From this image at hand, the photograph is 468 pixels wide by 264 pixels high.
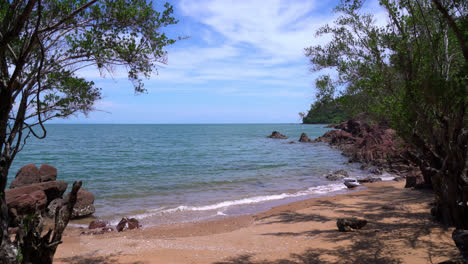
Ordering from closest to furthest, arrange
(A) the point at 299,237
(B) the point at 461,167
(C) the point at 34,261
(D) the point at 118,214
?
(C) the point at 34,261 → (B) the point at 461,167 → (A) the point at 299,237 → (D) the point at 118,214

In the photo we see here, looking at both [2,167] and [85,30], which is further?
[85,30]

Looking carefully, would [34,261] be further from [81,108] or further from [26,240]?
[81,108]

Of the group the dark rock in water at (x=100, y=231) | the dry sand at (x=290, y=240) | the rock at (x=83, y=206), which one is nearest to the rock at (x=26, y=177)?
the rock at (x=83, y=206)

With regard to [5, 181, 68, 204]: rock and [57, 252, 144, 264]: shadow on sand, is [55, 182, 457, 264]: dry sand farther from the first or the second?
[5, 181, 68, 204]: rock

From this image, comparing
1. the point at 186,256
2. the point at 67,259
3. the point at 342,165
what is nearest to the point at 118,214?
the point at 67,259

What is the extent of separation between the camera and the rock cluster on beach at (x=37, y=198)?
46.4 feet

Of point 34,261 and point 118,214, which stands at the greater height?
point 34,261

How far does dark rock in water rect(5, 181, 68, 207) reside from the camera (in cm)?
1504

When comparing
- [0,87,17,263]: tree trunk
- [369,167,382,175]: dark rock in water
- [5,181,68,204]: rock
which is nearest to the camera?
[0,87,17,263]: tree trunk

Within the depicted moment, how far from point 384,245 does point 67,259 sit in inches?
340

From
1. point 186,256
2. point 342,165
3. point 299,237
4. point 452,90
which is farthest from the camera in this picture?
point 342,165

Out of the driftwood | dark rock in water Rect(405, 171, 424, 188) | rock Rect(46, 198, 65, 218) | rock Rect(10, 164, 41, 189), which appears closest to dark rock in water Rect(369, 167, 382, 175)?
dark rock in water Rect(405, 171, 424, 188)

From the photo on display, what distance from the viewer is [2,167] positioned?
599cm

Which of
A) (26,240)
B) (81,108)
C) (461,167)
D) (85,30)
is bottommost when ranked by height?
(26,240)
